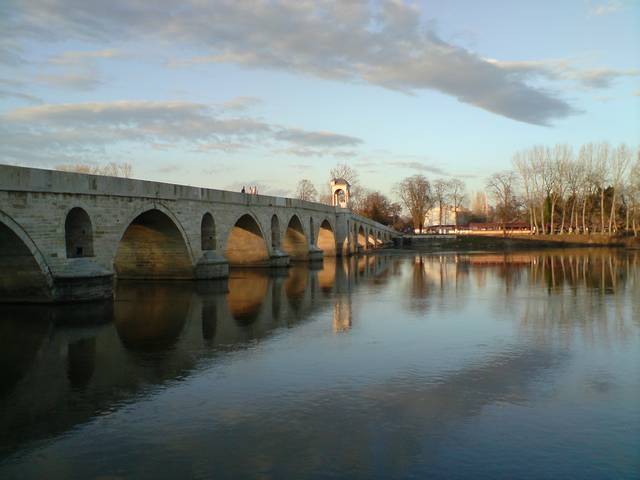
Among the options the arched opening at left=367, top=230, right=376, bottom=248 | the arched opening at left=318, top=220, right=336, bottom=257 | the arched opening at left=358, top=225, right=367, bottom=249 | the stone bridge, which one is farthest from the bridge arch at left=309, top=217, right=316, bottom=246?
the arched opening at left=367, top=230, right=376, bottom=248

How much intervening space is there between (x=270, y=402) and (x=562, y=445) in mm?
3531

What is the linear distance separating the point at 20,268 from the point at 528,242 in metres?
47.9

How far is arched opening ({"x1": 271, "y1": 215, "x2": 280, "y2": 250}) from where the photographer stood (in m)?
32.0

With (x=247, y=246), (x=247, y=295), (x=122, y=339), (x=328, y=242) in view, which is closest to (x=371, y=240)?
(x=328, y=242)

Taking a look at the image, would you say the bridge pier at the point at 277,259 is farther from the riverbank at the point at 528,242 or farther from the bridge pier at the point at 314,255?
the riverbank at the point at 528,242

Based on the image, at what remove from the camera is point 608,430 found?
6375 mm

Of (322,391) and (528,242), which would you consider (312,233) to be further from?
(322,391)

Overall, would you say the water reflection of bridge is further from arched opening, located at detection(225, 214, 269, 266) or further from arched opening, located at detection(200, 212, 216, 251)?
arched opening, located at detection(225, 214, 269, 266)

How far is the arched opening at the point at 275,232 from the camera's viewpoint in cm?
3198

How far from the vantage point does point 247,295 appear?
19406 mm

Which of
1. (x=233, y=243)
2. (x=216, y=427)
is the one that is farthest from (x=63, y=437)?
(x=233, y=243)

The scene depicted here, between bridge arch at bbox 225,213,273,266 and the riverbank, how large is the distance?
2866cm

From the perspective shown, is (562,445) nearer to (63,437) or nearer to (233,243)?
(63,437)

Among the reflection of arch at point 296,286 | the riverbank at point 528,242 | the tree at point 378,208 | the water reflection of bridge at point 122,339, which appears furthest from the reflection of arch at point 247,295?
the tree at point 378,208
